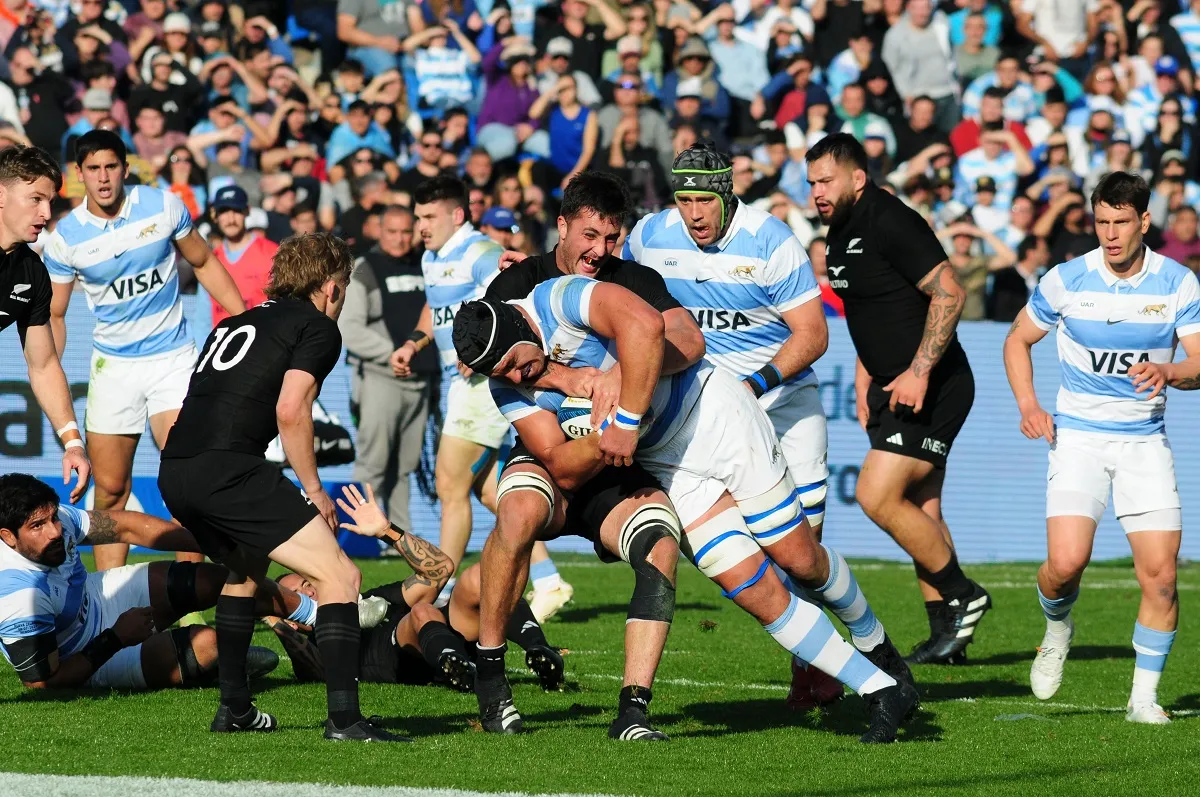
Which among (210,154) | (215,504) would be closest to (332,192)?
(210,154)

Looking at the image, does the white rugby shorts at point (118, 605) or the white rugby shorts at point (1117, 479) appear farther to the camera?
the white rugby shorts at point (118, 605)

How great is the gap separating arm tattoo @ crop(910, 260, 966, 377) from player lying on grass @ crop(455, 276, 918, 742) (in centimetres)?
247

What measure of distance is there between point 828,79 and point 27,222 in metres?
15.0

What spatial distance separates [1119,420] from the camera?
763cm

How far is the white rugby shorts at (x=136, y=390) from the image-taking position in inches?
382

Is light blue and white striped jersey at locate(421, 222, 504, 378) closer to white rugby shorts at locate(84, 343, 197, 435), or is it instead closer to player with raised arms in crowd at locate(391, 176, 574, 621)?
player with raised arms in crowd at locate(391, 176, 574, 621)

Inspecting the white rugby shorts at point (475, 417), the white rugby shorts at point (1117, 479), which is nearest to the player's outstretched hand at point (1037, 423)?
the white rugby shorts at point (1117, 479)

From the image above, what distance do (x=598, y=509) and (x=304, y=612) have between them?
5.83ft

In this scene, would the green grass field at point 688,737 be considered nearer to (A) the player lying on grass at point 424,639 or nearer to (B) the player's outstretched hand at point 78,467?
(A) the player lying on grass at point 424,639

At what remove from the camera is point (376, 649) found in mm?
7887

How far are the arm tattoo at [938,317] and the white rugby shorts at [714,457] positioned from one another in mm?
2591

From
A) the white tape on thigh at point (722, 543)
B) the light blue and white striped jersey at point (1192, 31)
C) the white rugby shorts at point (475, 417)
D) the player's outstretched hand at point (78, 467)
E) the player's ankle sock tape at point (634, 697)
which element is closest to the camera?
the white tape on thigh at point (722, 543)

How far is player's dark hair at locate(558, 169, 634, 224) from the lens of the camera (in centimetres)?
668

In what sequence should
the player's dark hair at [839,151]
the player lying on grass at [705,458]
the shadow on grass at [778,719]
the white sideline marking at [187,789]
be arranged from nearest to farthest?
the white sideline marking at [187,789], the player lying on grass at [705,458], the shadow on grass at [778,719], the player's dark hair at [839,151]
